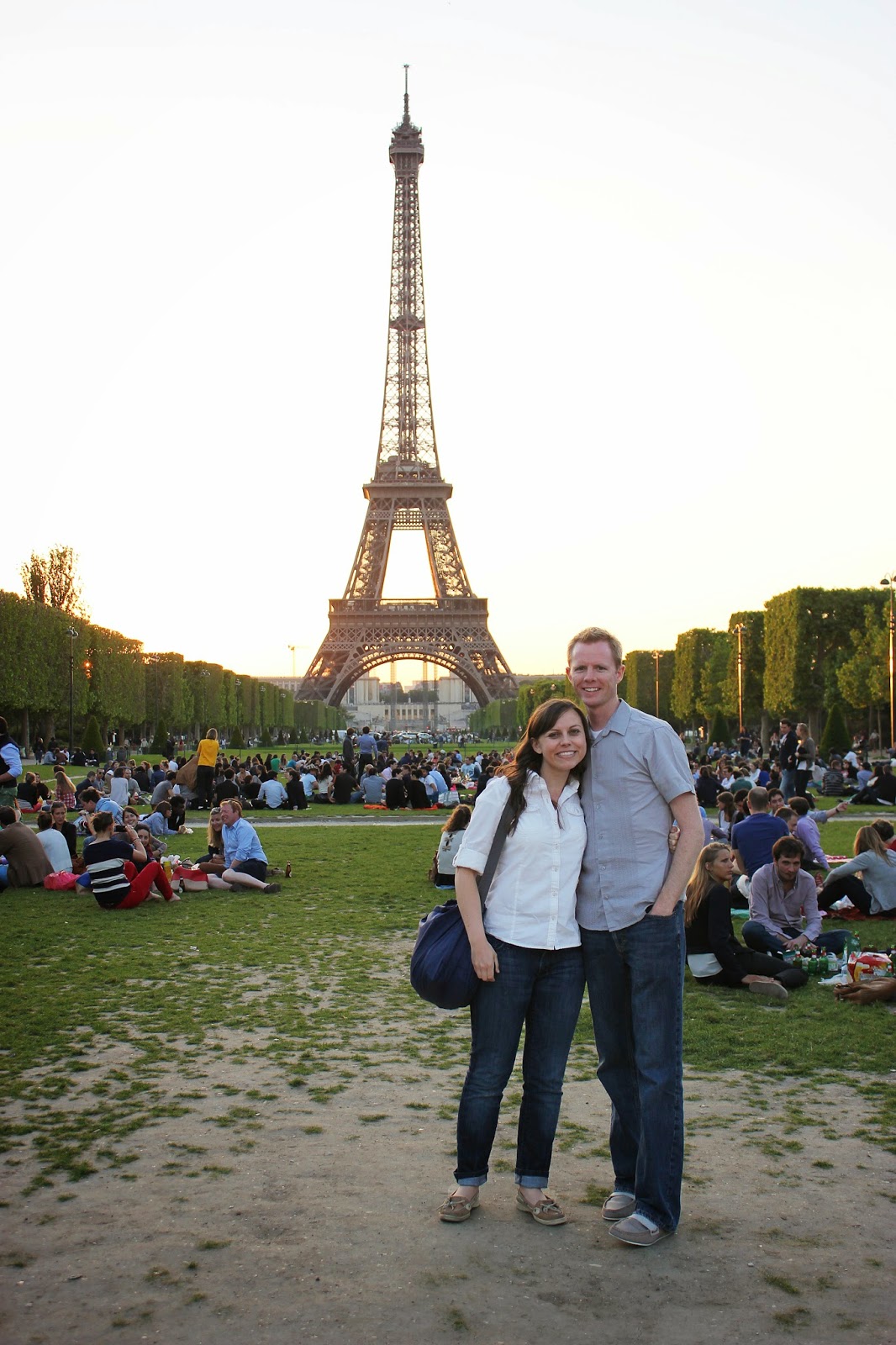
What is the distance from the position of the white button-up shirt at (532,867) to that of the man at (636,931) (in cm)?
7

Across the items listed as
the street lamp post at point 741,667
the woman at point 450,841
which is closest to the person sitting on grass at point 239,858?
the woman at point 450,841

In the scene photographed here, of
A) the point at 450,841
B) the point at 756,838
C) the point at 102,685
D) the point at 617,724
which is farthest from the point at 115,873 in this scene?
the point at 102,685

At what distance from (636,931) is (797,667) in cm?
4442

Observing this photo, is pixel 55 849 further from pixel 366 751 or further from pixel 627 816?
pixel 366 751

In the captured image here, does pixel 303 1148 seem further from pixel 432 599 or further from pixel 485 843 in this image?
pixel 432 599

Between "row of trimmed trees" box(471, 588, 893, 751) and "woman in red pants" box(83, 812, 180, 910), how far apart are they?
27272 millimetres

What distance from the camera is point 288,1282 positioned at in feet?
11.4

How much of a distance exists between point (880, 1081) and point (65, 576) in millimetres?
64314

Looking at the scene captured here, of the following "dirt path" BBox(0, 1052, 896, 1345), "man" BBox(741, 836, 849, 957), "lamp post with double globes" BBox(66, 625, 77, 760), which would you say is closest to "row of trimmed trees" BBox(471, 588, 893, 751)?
"lamp post with double globes" BBox(66, 625, 77, 760)

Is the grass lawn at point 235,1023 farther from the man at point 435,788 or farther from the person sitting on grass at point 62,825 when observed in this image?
the man at point 435,788

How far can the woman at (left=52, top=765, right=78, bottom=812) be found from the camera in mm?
17984

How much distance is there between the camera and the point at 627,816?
3.98 metres

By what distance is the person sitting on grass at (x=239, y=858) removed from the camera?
40.8ft

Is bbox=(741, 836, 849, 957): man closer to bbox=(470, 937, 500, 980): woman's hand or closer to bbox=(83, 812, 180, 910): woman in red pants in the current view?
bbox=(470, 937, 500, 980): woman's hand
